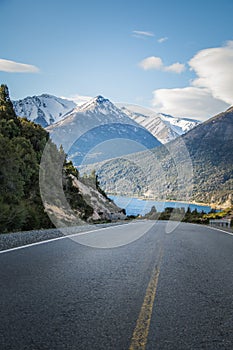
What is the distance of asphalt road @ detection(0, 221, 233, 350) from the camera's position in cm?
389

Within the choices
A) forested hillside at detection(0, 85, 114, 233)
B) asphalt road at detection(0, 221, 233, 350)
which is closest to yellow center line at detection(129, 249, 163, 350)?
asphalt road at detection(0, 221, 233, 350)

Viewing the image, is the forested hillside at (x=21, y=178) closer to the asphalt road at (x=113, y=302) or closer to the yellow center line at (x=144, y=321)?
the asphalt road at (x=113, y=302)

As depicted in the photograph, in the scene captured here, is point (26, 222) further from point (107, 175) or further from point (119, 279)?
point (107, 175)

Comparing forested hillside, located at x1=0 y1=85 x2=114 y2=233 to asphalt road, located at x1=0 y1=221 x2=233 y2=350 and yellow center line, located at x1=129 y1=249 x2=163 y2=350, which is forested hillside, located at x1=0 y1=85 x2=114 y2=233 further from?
yellow center line, located at x1=129 y1=249 x2=163 y2=350

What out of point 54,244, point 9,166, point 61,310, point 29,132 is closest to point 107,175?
point 29,132

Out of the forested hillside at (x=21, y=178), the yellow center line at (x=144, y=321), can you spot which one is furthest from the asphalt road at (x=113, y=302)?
the forested hillside at (x=21, y=178)

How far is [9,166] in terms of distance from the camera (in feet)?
69.8

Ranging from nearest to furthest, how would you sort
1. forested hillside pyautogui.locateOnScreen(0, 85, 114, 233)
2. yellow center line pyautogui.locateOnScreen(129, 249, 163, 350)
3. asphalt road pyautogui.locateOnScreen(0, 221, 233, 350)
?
1. yellow center line pyautogui.locateOnScreen(129, 249, 163, 350)
2. asphalt road pyautogui.locateOnScreen(0, 221, 233, 350)
3. forested hillside pyautogui.locateOnScreen(0, 85, 114, 233)

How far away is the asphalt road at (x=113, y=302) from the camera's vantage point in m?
3.89

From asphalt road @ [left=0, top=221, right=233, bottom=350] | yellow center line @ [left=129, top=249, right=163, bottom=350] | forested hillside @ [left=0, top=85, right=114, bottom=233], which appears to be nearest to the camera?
yellow center line @ [left=129, top=249, right=163, bottom=350]

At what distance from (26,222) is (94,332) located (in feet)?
50.0

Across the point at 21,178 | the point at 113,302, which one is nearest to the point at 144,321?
the point at 113,302

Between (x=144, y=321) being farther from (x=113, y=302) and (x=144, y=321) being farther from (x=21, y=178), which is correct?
(x=21, y=178)

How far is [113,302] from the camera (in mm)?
5293
